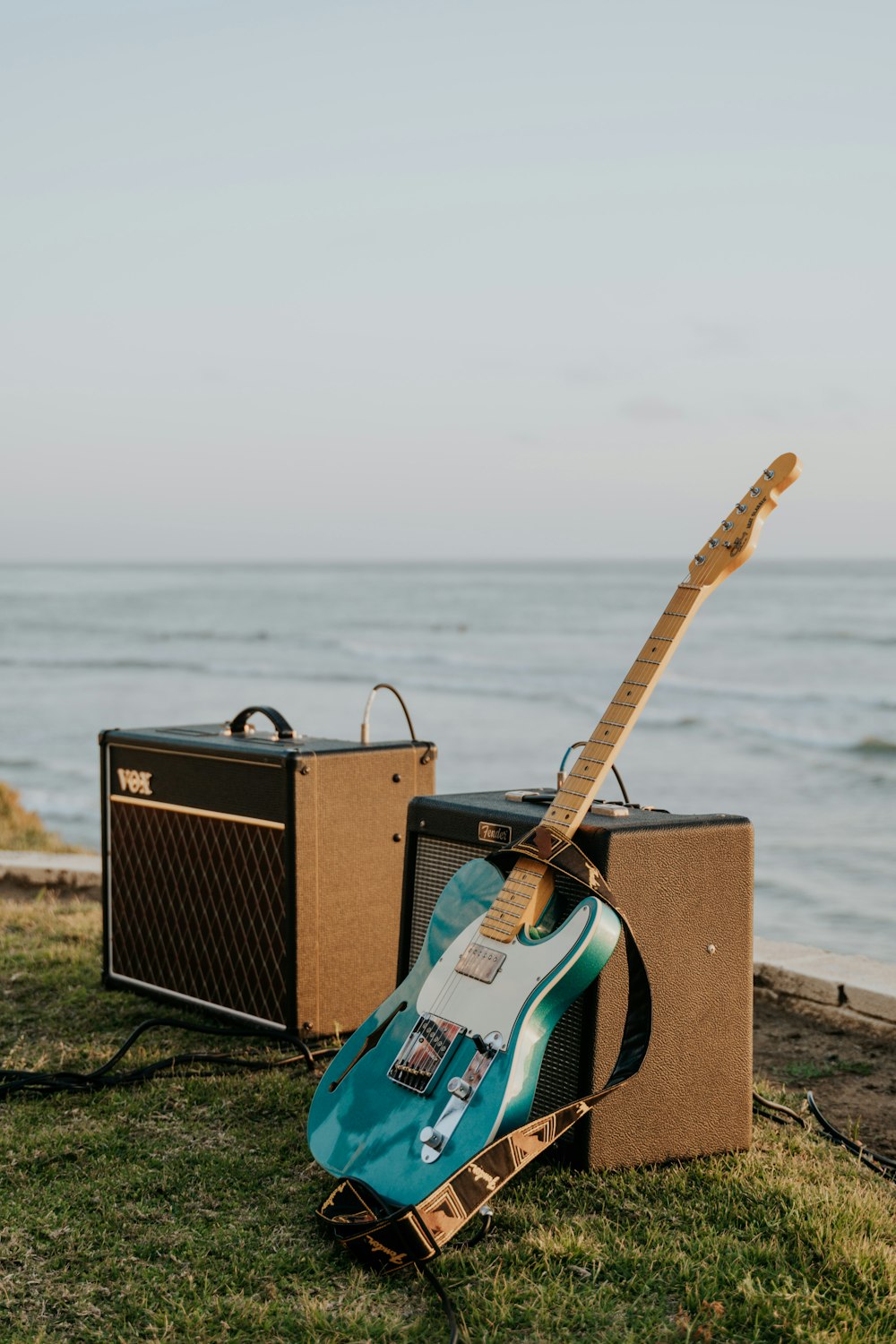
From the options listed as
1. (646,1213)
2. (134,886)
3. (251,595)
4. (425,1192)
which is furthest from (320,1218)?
(251,595)

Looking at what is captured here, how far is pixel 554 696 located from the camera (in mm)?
18844

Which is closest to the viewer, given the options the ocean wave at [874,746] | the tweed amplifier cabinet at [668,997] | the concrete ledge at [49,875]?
the tweed amplifier cabinet at [668,997]

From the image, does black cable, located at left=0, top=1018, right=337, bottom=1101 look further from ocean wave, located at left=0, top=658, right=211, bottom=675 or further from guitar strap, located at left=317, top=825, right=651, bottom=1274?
ocean wave, located at left=0, top=658, right=211, bottom=675

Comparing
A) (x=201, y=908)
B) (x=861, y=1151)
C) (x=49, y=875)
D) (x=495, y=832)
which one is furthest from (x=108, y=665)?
(x=861, y=1151)

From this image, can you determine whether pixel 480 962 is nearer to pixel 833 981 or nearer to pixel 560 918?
pixel 560 918

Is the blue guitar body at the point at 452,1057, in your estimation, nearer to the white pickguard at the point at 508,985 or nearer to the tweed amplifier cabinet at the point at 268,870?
the white pickguard at the point at 508,985

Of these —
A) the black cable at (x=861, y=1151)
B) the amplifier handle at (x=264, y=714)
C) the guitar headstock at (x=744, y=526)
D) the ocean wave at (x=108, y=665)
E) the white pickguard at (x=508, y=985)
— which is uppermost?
the guitar headstock at (x=744, y=526)

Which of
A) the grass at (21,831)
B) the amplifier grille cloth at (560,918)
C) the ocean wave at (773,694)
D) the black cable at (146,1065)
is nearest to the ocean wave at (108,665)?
the ocean wave at (773,694)

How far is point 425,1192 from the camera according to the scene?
213cm

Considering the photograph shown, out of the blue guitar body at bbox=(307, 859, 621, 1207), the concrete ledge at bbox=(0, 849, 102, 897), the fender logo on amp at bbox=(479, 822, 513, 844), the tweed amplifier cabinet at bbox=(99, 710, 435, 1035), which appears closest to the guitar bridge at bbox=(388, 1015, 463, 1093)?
the blue guitar body at bbox=(307, 859, 621, 1207)

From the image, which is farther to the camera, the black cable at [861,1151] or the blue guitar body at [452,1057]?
the black cable at [861,1151]

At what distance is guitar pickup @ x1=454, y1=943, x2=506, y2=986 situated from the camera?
2.36m

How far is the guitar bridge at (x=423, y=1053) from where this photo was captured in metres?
2.31

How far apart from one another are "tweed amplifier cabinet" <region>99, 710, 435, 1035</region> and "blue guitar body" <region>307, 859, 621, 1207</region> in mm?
887
